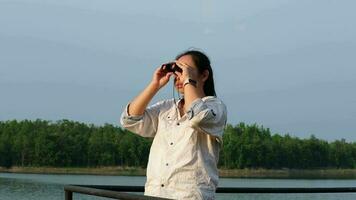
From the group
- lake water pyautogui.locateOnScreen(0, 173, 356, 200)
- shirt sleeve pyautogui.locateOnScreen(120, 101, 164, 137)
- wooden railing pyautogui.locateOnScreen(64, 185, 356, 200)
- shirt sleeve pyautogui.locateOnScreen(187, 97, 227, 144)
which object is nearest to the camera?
wooden railing pyautogui.locateOnScreen(64, 185, 356, 200)

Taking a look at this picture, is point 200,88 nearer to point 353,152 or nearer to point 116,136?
point 116,136

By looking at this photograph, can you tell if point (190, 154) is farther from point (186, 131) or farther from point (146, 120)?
point (146, 120)

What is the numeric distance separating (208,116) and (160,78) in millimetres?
439

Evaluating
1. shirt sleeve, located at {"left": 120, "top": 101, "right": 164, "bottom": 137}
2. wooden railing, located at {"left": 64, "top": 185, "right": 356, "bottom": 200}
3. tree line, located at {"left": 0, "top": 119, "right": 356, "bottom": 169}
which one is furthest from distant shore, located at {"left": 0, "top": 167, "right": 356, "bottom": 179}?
shirt sleeve, located at {"left": 120, "top": 101, "right": 164, "bottom": 137}

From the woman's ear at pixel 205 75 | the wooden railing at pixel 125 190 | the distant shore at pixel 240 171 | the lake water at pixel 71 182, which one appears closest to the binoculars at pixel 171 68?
the woman's ear at pixel 205 75

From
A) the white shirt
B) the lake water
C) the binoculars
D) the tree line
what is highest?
the tree line

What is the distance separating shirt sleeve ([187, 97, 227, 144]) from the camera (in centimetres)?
294

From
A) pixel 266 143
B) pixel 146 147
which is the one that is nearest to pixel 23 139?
pixel 146 147

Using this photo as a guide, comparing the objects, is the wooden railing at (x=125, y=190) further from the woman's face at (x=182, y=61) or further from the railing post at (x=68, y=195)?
the woman's face at (x=182, y=61)

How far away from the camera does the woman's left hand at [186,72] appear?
10.3ft

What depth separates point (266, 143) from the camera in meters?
85.9

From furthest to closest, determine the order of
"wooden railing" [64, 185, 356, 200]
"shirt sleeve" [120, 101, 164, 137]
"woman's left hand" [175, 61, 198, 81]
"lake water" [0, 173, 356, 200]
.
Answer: "lake water" [0, 173, 356, 200], "shirt sleeve" [120, 101, 164, 137], "woman's left hand" [175, 61, 198, 81], "wooden railing" [64, 185, 356, 200]

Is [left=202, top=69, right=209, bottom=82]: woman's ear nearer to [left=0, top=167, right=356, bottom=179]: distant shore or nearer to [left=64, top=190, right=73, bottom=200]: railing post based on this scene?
[left=64, top=190, right=73, bottom=200]: railing post

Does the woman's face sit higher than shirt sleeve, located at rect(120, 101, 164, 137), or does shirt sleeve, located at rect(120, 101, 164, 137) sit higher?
the woman's face
